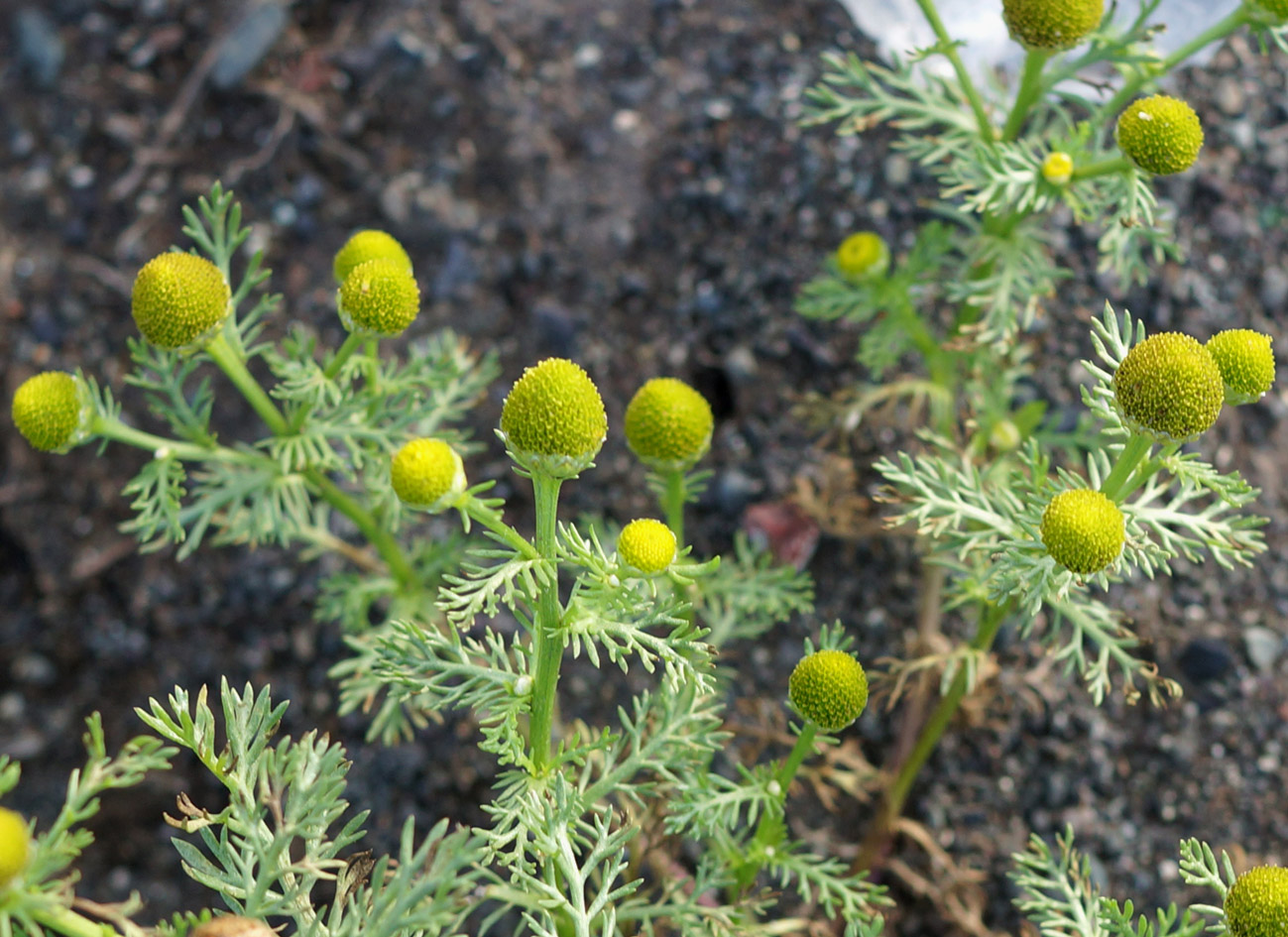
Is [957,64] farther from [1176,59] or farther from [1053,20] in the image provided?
[1176,59]

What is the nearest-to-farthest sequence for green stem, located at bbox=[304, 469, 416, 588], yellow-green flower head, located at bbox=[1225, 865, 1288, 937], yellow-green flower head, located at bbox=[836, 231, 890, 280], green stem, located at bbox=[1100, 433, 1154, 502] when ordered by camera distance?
yellow-green flower head, located at bbox=[1225, 865, 1288, 937] < green stem, located at bbox=[1100, 433, 1154, 502] < green stem, located at bbox=[304, 469, 416, 588] < yellow-green flower head, located at bbox=[836, 231, 890, 280]

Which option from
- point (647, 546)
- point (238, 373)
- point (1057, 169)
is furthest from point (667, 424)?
point (1057, 169)

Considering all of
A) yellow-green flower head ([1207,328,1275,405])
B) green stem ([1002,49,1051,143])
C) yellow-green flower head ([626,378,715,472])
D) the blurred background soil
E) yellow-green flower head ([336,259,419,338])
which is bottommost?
the blurred background soil

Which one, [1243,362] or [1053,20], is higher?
[1053,20]

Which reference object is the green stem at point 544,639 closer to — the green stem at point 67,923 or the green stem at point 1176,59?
the green stem at point 67,923

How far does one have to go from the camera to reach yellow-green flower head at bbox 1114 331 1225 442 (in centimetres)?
184

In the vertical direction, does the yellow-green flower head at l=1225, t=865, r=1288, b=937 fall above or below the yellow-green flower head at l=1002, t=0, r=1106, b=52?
below

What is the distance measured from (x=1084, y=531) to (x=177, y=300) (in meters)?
1.65

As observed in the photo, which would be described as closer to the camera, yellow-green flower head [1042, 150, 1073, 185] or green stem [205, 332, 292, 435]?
green stem [205, 332, 292, 435]

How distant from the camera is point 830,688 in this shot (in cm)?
200

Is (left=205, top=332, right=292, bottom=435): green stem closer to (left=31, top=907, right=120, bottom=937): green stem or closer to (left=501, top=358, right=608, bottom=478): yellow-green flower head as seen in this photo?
(left=501, top=358, right=608, bottom=478): yellow-green flower head

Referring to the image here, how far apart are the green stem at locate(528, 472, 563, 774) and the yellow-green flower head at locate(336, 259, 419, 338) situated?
49 cm

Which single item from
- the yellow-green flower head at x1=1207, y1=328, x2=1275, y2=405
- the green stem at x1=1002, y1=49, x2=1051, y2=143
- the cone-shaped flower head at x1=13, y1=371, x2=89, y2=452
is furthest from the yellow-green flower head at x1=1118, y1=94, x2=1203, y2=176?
the cone-shaped flower head at x1=13, y1=371, x2=89, y2=452

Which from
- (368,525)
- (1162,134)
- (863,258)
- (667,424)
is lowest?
(368,525)
